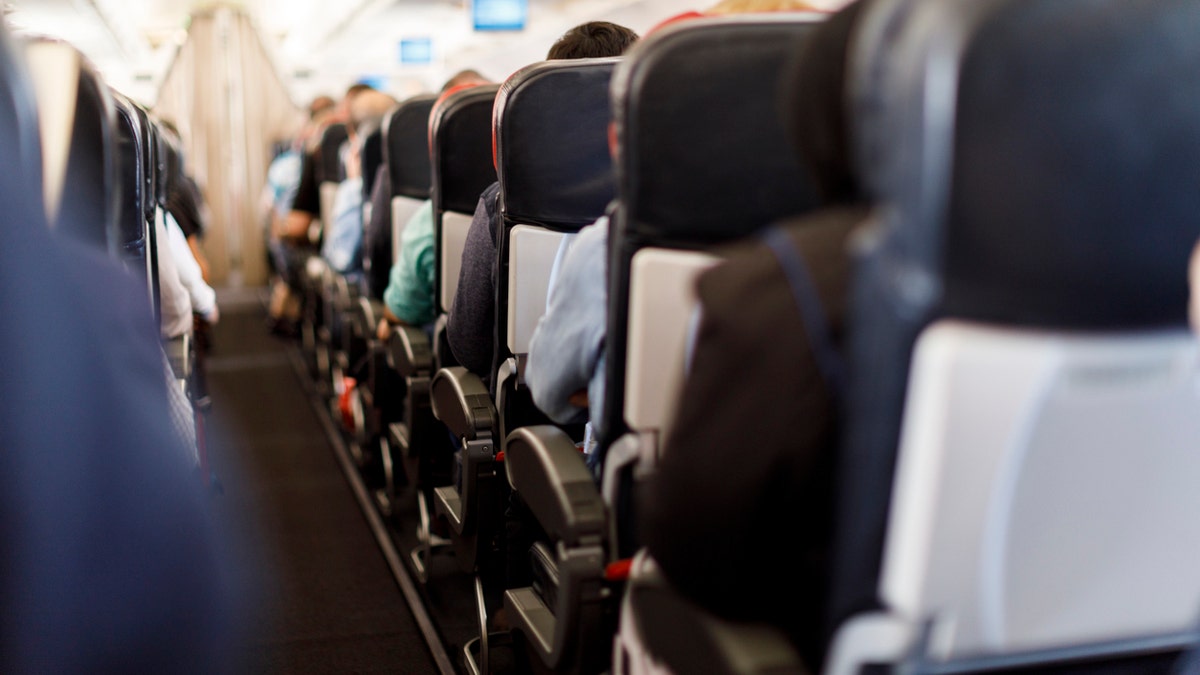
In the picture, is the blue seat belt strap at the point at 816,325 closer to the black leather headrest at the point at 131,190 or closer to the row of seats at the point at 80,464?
the row of seats at the point at 80,464

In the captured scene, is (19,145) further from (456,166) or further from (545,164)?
(456,166)

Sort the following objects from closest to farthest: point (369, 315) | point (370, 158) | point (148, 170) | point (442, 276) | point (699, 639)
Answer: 1. point (699, 639)
2. point (148, 170)
3. point (442, 276)
4. point (369, 315)
5. point (370, 158)

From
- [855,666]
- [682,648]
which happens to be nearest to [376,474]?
[682,648]

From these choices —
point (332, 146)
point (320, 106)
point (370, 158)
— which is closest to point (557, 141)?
point (370, 158)

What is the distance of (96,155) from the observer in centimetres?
132

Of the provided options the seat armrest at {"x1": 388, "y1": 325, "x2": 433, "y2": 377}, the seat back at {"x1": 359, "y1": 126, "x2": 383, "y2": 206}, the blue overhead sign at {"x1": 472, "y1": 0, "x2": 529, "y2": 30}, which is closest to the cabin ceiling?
the blue overhead sign at {"x1": 472, "y1": 0, "x2": 529, "y2": 30}

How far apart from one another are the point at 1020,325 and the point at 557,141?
1419mm

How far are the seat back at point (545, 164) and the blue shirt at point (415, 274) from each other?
1100 millimetres

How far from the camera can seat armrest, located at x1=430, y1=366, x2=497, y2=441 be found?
252 cm

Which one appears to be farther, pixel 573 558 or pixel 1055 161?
pixel 573 558

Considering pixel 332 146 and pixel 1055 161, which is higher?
pixel 1055 161

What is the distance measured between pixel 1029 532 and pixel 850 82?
0.52 metres

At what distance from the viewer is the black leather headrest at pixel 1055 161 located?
97 centimetres

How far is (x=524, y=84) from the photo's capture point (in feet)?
7.25
